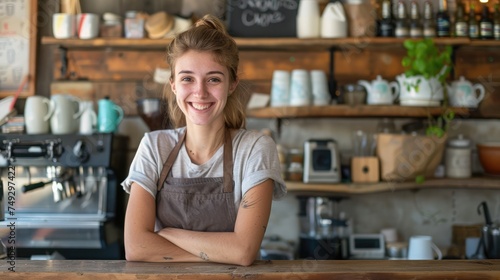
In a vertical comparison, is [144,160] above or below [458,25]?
below

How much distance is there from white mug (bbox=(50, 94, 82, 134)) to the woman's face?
1.57m

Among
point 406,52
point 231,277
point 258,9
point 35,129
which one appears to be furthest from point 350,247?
point 231,277

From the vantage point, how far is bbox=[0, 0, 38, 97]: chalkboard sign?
3541 mm

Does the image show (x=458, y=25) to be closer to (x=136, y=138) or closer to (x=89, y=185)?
(x=136, y=138)

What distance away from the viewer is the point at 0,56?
356 cm

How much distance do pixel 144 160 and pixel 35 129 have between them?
1534mm

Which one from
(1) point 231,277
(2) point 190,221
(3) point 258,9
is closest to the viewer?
(1) point 231,277

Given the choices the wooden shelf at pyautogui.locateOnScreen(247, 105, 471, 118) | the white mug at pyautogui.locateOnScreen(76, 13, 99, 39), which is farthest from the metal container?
the white mug at pyautogui.locateOnScreen(76, 13, 99, 39)

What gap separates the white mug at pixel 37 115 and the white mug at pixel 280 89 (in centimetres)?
103

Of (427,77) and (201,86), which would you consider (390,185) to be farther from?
(201,86)

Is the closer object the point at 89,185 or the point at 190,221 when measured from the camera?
the point at 190,221

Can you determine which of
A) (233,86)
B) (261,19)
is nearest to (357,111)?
(261,19)

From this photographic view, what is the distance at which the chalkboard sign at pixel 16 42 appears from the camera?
354 centimetres

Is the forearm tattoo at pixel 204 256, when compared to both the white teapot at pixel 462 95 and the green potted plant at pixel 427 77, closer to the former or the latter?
the green potted plant at pixel 427 77
